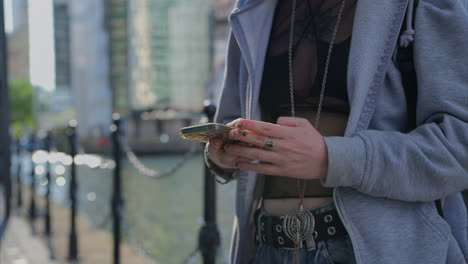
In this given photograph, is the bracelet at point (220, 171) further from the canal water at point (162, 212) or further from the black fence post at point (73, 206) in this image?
the black fence post at point (73, 206)

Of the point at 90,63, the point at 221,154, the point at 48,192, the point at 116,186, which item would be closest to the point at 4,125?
the point at 116,186

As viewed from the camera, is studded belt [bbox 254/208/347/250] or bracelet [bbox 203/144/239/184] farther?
bracelet [bbox 203/144/239/184]

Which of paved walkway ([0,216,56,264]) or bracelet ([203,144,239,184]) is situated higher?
bracelet ([203,144,239,184])

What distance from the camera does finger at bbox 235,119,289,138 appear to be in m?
1.01

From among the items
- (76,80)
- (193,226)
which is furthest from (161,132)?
(193,226)

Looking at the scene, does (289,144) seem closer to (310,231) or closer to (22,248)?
(310,231)

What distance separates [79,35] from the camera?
4997cm

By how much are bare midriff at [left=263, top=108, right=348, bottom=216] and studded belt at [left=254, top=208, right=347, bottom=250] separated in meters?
0.03

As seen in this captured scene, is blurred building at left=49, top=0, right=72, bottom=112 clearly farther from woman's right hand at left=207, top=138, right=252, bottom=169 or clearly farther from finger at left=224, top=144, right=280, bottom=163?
finger at left=224, top=144, right=280, bottom=163

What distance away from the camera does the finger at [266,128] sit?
1008 mm

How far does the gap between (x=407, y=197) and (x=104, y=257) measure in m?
4.34

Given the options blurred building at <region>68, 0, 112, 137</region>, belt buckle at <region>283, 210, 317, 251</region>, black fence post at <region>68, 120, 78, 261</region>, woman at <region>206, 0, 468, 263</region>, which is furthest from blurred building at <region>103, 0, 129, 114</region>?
belt buckle at <region>283, 210, 317, 251</region>

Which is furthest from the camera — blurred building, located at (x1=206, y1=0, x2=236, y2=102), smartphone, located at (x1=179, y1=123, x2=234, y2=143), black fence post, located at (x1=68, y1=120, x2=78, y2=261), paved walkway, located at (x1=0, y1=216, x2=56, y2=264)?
blurred building, located at (x1=206, y1=0, x2=236, y2=102)

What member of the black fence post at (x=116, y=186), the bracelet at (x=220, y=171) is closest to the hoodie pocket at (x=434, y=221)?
the bracelet at (x=220, y=171)
